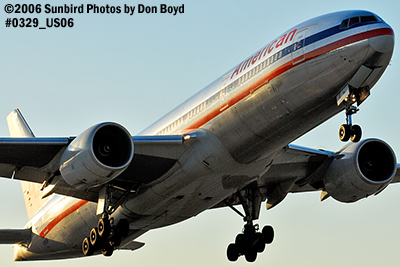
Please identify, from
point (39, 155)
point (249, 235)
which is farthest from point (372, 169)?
point (39, 155)

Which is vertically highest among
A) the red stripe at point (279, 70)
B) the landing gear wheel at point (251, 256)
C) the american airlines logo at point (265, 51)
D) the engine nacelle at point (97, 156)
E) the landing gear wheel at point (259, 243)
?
the american airlines logo at point (265, 51)

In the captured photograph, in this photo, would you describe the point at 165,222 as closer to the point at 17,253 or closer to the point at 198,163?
the point at 198,163

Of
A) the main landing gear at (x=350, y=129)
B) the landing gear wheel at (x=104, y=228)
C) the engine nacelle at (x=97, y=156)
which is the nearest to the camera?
the main landing gear at (x=350, y=129)

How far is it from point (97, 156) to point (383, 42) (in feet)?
34.7

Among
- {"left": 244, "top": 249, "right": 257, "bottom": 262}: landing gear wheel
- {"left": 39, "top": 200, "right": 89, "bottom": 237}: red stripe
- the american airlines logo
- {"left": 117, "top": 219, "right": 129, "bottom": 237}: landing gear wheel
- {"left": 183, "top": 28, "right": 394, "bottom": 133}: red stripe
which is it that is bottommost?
{"left": 244, "top": 249, "right": 257, "bottom": 262}: landing gear wheel

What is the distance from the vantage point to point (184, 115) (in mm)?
30688

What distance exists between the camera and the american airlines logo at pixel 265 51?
27.5 m

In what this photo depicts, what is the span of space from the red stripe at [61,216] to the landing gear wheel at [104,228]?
8.50 ft

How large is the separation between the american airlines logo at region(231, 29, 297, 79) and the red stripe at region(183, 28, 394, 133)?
1034 millimetres

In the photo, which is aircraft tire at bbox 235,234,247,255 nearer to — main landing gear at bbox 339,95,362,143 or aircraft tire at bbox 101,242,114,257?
aircraft tire at bbox 101,242,114,257

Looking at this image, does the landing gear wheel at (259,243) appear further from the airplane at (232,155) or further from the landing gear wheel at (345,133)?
the landing gear wheel at (345,133)

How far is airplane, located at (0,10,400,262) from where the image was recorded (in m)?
26.1

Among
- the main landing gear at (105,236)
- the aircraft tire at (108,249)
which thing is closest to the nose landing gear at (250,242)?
the main landing gear at (105,236)

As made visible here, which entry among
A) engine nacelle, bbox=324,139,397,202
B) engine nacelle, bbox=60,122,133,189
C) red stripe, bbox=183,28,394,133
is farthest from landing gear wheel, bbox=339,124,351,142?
engine nacelle, bbox=324,139,397,202
